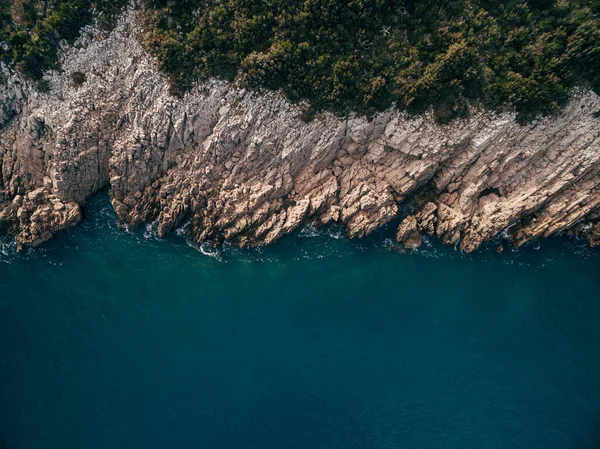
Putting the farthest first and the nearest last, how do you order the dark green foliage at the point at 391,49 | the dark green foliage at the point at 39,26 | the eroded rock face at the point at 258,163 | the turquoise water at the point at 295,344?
the eroded rock face at the point at 258,163
the dark green foliage at the point at 39,26
the dark green foliage at the point at 391,49
the turquoise water at the point at 295,344

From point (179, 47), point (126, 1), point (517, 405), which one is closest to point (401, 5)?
point (179, 47)

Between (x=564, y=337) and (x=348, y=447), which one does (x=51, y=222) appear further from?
(x=564, y=337)

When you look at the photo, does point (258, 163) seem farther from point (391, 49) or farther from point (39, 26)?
point (39, 26)

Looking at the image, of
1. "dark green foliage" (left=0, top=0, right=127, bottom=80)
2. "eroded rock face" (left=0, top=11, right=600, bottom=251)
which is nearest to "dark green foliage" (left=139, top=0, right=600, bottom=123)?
"eroded rock face" (left=0, top=11, right=600, bottom=251)

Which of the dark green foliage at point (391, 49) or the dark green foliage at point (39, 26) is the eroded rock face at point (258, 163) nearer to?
the dark green foliage at point (39, 26)

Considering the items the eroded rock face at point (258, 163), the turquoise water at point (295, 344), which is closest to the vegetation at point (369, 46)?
the eroded rock face at point (258, 163)

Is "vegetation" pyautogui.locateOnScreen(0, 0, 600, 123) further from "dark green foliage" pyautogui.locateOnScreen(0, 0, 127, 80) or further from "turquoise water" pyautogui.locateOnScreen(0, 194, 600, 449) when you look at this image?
"turquoise water" pyautogui.locateOnScreen(0, 194, 600, 449)
